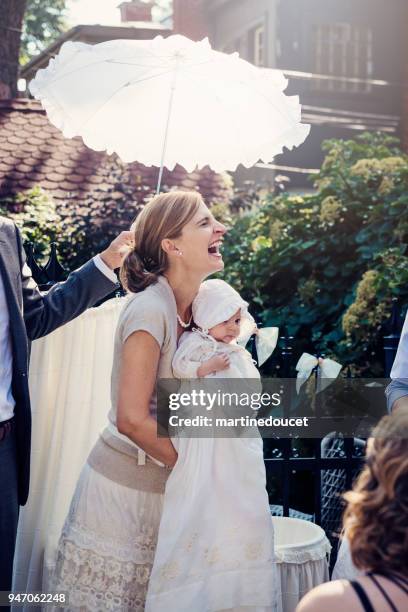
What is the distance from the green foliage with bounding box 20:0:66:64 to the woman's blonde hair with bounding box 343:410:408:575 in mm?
26364

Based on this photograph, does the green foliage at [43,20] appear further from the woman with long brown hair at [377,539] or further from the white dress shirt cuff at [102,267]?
the woman with long brown hair at [377,539]

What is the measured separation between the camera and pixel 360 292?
564 cm

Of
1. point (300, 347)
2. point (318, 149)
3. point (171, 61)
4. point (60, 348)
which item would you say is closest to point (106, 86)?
point (171, 61)

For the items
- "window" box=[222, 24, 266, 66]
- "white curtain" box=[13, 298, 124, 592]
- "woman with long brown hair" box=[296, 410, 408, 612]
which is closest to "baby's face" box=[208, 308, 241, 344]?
"white curtain" box=[13, 298, 124, 592]

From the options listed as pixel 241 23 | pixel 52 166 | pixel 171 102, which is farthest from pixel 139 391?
pixel 241 23

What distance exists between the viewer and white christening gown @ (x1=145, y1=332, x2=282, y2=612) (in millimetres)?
2787

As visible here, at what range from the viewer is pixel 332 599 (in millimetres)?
1848

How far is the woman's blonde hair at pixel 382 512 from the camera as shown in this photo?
6.23 ft

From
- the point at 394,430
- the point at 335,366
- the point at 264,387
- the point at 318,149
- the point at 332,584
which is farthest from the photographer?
the point at 318,149

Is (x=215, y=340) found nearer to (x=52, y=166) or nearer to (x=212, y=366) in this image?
(x=212, y=366)

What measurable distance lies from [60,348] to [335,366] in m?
1.32

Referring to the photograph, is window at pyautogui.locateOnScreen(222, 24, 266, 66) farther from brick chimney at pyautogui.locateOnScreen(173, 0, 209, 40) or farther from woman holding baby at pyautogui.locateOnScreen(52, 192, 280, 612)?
woman holding baby at pyautogui.locateOnScreen(52, 192, 280, 612)

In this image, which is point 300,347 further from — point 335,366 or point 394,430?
point 394,430

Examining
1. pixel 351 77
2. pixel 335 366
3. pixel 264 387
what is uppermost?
pixel 351 77
